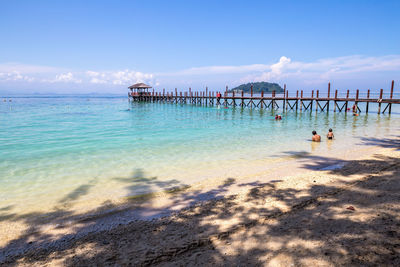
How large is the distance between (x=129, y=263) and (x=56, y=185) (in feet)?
17.9

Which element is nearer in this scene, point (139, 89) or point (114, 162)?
point (114, 162)

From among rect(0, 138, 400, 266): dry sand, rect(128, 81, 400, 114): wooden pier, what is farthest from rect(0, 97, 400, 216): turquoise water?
rect(128, 81, 400, 114): wooden pier

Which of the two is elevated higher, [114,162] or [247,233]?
[247,233]

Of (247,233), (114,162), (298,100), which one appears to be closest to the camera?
(247,233)

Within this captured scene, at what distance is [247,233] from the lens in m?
4.11

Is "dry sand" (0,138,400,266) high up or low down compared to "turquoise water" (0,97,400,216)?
up

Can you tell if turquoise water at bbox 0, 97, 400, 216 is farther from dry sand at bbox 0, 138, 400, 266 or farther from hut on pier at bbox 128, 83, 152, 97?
hut on pier at bbox 128, 83, 152, 97

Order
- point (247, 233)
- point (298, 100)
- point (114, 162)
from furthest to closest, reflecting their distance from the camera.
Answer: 1. point (298, 100)
2. point (114, 162)
3. point (247, 233)

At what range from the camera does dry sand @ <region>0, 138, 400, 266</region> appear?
3.41 meters

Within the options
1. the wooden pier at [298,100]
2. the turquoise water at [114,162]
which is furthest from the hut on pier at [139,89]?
the turquoise water at [114,162]

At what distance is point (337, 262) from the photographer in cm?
313

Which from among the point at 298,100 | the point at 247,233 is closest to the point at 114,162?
the point at 247,233

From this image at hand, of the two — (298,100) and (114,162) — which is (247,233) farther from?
(298,100)

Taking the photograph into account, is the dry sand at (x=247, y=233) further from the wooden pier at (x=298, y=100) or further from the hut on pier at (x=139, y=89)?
the hut on pier at (x=139, y=89)
